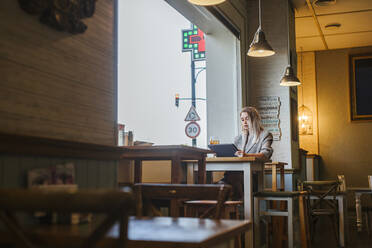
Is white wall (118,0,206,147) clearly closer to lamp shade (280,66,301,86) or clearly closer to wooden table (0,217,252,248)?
A: lamp shade (280,66,301,86)

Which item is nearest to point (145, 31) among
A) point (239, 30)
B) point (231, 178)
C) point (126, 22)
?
point (126, 22)

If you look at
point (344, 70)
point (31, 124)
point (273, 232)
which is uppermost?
point (344, 70)

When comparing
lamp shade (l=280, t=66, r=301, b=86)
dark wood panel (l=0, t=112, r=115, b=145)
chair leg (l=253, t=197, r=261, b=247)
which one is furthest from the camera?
lamp shade (l=280, t=66, r=301, b=86)

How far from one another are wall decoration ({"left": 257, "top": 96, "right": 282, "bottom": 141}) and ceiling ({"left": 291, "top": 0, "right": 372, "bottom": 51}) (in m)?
1.77

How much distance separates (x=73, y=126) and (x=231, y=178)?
107 inches

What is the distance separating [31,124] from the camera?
7.37 feet

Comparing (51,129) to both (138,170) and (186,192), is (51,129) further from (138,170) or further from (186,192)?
(138,170)

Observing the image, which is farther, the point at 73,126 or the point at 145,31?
the point at 145,31

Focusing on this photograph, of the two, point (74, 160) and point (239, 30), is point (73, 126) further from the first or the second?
point (239, 30)

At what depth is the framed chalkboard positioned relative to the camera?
10.1 m

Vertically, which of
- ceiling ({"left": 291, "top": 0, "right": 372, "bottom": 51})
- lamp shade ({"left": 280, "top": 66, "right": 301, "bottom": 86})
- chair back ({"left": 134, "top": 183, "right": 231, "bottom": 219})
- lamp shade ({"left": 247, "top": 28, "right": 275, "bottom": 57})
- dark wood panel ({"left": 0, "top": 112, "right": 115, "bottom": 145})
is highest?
ceiling ({"left": 291, "top": 0, "right": 372, "bottom": 51})

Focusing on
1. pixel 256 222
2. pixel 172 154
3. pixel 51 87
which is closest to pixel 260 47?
pixel 256 222

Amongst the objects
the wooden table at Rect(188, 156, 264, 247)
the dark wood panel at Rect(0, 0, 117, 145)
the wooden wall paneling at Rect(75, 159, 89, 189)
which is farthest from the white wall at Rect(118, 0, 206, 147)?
the wooden wall paneling at Rect(75, 159, 89, 189)

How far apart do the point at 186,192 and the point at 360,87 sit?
29.8 ft
